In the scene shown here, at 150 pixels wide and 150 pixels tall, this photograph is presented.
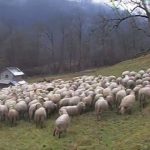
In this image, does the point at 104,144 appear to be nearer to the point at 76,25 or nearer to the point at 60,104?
the point at 60,104

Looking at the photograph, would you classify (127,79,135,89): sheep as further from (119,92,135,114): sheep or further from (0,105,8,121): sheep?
(0,105,8,121): sheep

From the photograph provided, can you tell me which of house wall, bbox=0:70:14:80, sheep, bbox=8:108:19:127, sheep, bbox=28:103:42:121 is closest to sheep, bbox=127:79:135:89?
sheep, bbox=28:103:42:121

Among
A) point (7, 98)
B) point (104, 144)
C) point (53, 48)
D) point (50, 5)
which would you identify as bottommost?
point (104, 144)

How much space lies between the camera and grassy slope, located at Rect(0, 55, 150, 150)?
13.8 meters

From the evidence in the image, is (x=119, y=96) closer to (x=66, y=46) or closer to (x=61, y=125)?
(x=61, y=125)

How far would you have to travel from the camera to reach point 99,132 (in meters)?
15.2

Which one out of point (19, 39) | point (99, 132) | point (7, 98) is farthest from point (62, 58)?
point (99, 132)

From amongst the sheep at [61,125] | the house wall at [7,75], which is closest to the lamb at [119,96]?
the sheep at [61,125]

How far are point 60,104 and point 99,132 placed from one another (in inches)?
140

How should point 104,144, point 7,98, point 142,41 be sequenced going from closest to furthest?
point 104,144 → point 7,98 → point 142,41

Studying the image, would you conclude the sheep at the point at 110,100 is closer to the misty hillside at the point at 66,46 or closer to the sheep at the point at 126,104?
the sheep at the point at 126,104

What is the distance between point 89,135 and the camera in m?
15.1

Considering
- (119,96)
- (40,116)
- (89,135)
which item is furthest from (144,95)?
(40,116)

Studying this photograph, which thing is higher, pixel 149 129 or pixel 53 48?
pixel 53 48
